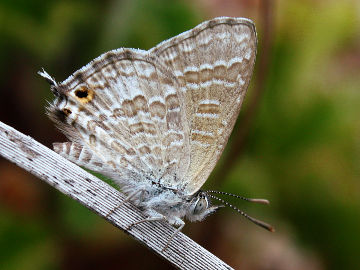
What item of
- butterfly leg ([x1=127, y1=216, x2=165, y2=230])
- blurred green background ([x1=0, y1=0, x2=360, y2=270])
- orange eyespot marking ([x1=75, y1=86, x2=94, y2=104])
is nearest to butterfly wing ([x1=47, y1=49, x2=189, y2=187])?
orange eyespot marking ([x1=75, y1=86, x2=94, y2=104])

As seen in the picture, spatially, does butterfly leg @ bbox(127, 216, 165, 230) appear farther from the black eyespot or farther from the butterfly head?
the black eyespot

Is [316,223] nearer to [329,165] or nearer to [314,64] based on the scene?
[329,165]

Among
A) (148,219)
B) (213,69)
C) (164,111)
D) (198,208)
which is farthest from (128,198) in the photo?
(213,69)

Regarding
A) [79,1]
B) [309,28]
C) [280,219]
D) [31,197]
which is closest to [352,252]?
[280,219]

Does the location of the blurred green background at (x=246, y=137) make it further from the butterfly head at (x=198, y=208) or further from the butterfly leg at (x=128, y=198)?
the butterfly leg at (x=128, y=198)

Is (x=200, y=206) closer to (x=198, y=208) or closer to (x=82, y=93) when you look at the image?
(x=198, y=208)

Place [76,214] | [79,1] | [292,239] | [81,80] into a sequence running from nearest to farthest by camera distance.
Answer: [81,80] < [76,214] < [292,239] < [79,1]

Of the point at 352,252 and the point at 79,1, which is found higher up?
the point at 79,1
